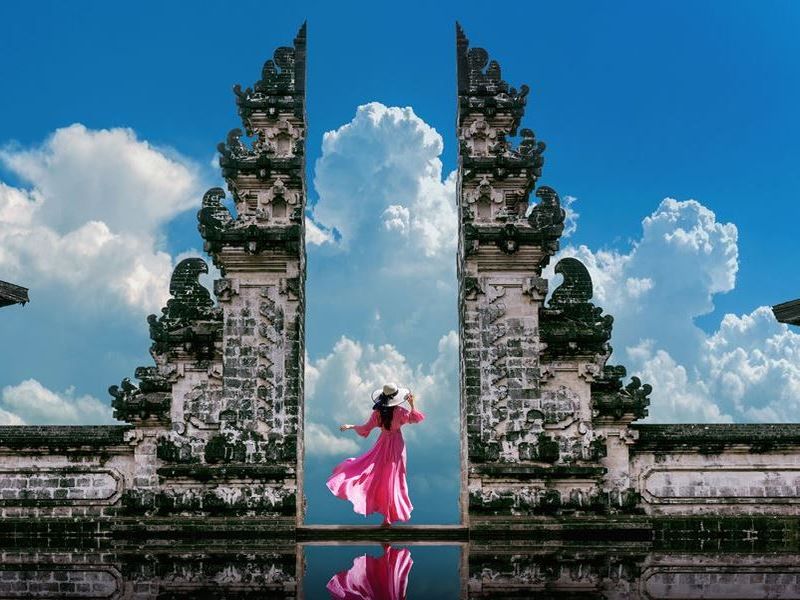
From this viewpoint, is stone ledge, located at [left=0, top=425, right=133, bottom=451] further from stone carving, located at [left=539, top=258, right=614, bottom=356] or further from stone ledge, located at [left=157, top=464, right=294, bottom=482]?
stone carving, located at [left=539, top=258, right=614, bottom=356]

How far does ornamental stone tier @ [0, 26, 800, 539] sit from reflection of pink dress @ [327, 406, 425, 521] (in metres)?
0.99

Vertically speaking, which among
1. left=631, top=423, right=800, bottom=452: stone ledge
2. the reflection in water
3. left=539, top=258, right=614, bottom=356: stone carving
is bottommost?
the reflection in water

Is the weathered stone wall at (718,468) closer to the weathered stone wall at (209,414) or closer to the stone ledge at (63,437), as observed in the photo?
the weathered stone wall at (209,414)

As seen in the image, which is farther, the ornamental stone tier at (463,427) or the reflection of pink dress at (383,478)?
the ornamental stone tier at (463,427)

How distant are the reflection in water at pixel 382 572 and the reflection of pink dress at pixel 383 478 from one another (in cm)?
108

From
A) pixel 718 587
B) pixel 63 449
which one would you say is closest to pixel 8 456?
pixel 63 449

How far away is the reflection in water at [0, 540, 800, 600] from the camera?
29.2 ft

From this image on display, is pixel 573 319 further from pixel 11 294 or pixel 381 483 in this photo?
pixel 11 294

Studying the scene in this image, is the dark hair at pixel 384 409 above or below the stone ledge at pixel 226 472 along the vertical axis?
above

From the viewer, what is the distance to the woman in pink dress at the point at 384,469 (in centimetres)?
1449

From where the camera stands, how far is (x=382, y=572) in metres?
9.87

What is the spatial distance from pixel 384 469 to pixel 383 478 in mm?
137

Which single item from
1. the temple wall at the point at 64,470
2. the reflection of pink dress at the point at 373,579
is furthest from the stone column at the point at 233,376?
the reflection of pink dress at the point at 373,579

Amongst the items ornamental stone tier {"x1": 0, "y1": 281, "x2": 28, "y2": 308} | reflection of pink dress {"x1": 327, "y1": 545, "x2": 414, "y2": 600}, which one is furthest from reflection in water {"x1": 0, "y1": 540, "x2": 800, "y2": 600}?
ornamental stone tier {"x1": 0, "y1": 281, "x2": 28, "y2": 308}
